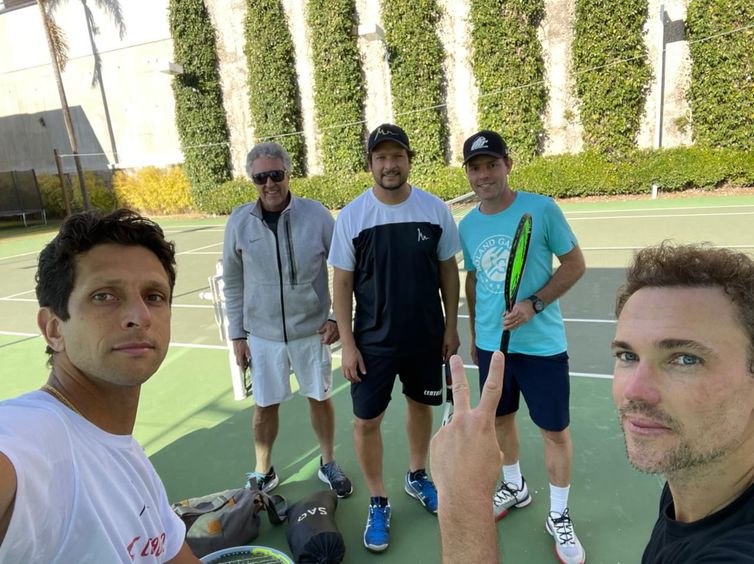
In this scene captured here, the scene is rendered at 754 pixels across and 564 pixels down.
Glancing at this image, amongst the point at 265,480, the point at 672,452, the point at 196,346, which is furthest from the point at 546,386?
the point at 196,346

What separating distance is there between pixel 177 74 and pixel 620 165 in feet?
57.2

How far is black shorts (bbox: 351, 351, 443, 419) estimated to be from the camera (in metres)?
2.97

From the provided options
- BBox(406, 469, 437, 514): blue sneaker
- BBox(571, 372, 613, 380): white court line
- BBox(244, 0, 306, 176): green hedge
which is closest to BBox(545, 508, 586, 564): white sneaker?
BBox(406, 469, 437, 514): blue sneaker

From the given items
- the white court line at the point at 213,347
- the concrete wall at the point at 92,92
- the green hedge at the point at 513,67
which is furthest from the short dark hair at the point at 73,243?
the concrete wall at the point at 92,92

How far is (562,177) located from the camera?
Answer: 1653 centimetres

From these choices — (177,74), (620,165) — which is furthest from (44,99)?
(620,165)

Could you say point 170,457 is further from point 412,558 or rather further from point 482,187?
point 482,187

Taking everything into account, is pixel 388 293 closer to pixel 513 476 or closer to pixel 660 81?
pixel 513 476

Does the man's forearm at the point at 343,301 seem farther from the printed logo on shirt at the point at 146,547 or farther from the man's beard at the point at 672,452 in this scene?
the man's beard at the point at 672,452

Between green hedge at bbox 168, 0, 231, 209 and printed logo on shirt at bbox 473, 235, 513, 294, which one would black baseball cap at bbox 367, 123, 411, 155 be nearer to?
printed logo on shirt at bbox 473, 235, 513, 294

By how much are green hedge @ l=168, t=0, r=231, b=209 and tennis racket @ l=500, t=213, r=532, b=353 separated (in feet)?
69.7

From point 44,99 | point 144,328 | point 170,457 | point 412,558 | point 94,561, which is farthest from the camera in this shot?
point 44,99

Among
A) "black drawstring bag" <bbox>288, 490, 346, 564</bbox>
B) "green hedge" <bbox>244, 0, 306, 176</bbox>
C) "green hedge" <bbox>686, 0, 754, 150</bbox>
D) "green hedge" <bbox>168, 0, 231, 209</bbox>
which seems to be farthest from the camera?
"green hedge" <bbox>168, 0, 231, 209</bbox>

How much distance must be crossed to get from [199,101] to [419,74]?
376 inches
